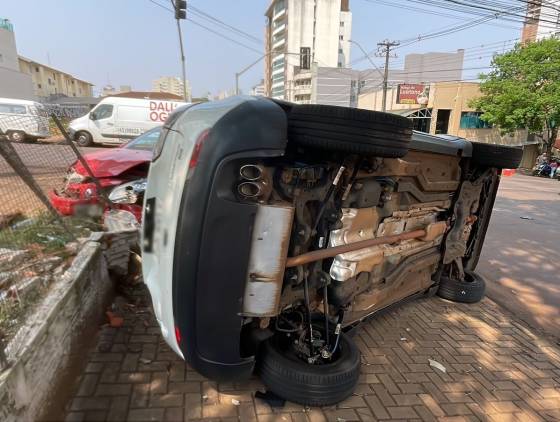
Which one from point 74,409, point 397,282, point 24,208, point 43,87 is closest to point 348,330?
point 397,282

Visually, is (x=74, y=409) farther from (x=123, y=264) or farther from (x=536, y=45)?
(x=536, y=45)

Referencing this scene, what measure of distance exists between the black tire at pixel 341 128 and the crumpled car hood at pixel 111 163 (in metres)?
3.51

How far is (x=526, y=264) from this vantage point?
5.93m

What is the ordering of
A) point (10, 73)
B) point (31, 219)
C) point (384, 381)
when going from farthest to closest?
point (10, 73), point (31, 219), point (384, 381)

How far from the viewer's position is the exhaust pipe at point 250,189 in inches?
74.1

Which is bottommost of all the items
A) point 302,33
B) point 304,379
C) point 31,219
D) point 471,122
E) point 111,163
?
point 304,379

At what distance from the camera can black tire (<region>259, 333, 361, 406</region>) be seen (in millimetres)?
2305

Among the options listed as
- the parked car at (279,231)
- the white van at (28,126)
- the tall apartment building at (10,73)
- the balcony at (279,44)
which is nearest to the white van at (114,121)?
the white van at (28,126)

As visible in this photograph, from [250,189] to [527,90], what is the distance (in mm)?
28937

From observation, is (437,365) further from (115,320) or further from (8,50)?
(8,50)

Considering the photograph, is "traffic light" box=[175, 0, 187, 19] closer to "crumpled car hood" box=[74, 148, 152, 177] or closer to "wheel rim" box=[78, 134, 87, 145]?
"wheel rim" box=[78, 134, 87, 145]

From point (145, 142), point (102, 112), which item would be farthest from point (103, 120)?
point (145, 142)

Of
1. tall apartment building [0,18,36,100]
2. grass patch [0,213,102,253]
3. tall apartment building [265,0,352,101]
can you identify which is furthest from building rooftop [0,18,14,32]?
grass patch [0,213,102,253]

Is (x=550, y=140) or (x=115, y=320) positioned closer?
(x=115, y=320)
